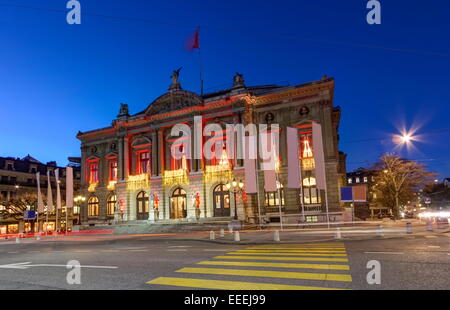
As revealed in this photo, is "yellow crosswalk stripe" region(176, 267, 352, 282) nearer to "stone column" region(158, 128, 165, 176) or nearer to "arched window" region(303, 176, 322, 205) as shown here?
"arched window" region(303, 176, 322, 205)

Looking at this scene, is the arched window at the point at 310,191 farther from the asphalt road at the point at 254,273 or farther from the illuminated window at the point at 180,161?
the asphalt road at the point at 254,273

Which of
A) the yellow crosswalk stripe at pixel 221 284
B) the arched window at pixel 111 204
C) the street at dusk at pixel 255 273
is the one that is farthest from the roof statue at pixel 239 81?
the yellow crosswalk stripe at pixel 221 284

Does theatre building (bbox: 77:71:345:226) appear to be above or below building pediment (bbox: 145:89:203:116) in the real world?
below

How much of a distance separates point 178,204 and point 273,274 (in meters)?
36.8

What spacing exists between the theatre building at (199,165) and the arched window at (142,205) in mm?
142

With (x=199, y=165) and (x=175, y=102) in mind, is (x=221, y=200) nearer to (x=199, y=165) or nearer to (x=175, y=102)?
(x=199, y=165)

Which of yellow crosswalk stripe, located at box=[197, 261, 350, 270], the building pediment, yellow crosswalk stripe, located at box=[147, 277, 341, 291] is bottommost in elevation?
yellow crosswalk stripe, located at box=[197, 261, 350, 270]

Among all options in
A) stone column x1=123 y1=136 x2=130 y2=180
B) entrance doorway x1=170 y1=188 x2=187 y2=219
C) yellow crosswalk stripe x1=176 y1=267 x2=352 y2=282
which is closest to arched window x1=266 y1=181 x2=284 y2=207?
entrance doorway x1=170 y1=188 x2=187 y2=219

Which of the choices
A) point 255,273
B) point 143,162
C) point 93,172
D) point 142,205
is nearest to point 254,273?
point 255,273

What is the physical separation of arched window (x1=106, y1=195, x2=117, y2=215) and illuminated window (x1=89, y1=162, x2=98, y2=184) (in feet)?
15.0

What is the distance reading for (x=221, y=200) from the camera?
4194cm

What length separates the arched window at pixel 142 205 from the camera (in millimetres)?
47531

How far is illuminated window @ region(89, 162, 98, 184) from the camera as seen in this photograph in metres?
53.8
